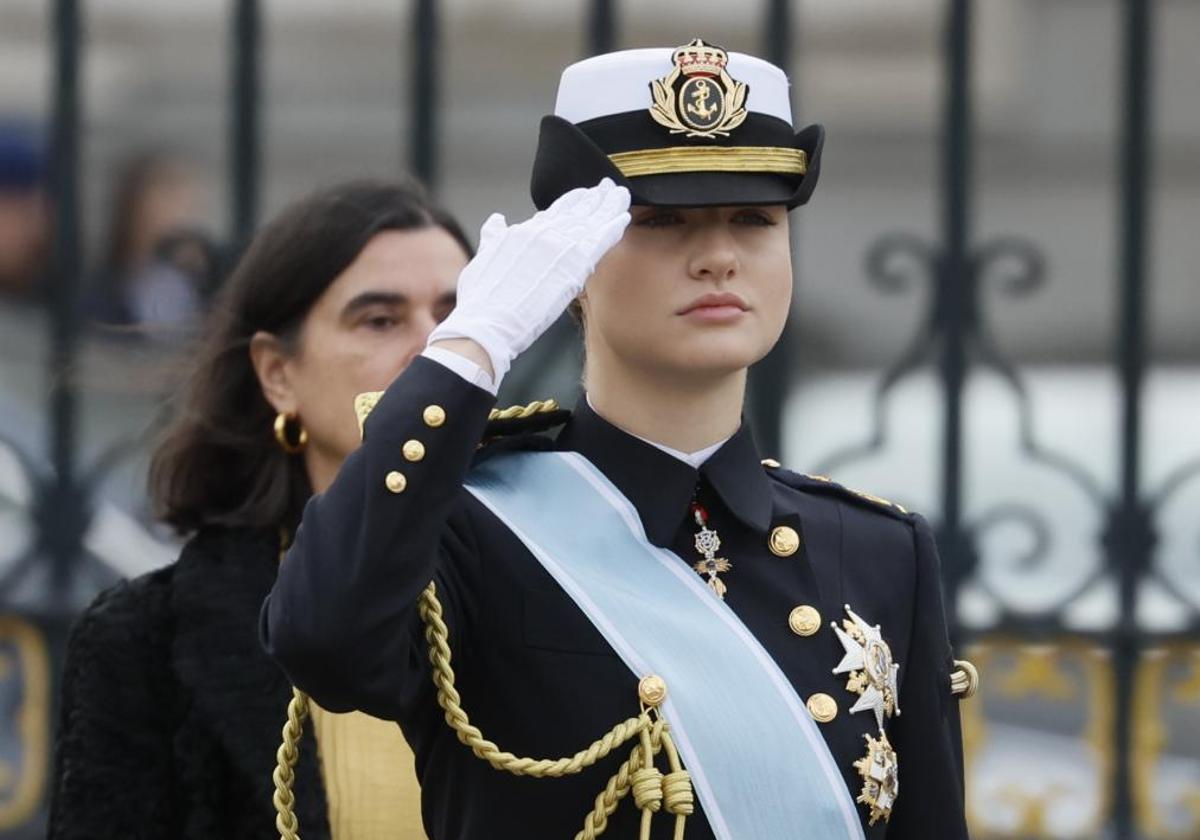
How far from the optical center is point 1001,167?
10.1m

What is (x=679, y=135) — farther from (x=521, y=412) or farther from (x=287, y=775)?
(x=287, y=775)

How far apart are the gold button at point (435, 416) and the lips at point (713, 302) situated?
0.22 metres

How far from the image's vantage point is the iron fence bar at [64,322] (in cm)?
394

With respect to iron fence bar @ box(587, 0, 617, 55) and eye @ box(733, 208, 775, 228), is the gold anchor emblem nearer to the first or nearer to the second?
eye @ box(733, 208, 775, 228)

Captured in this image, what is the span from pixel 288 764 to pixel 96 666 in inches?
26.6

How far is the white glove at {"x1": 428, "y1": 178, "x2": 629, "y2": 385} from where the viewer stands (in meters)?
1.94

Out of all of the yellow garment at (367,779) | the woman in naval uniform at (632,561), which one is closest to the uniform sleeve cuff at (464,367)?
the woman in naval uniform at (632,561)

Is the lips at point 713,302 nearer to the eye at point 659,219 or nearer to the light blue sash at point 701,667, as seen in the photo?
the eye at point 659,219

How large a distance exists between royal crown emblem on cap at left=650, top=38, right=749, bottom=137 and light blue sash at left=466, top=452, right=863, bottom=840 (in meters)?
0.30

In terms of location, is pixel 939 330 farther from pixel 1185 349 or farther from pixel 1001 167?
pixel 1001 167

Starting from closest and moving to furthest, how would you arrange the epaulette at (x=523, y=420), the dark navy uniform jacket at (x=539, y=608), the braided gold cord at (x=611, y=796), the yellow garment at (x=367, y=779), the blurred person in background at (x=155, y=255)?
the dark navy uniform jacket at (x=539, y=608) < the braided gold cord at (x=611, y=796) < the epaulette at (x=523, y=420) < the yellow garment at (x=367, y=779) < the blurred person in background at (x=155, y=255)

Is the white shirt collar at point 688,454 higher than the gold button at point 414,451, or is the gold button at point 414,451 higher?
the gold button at point 414,451

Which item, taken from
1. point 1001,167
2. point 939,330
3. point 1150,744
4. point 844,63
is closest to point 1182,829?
point 1150,744

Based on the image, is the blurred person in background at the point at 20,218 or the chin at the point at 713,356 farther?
the blurred person in background at the point at 20,218
